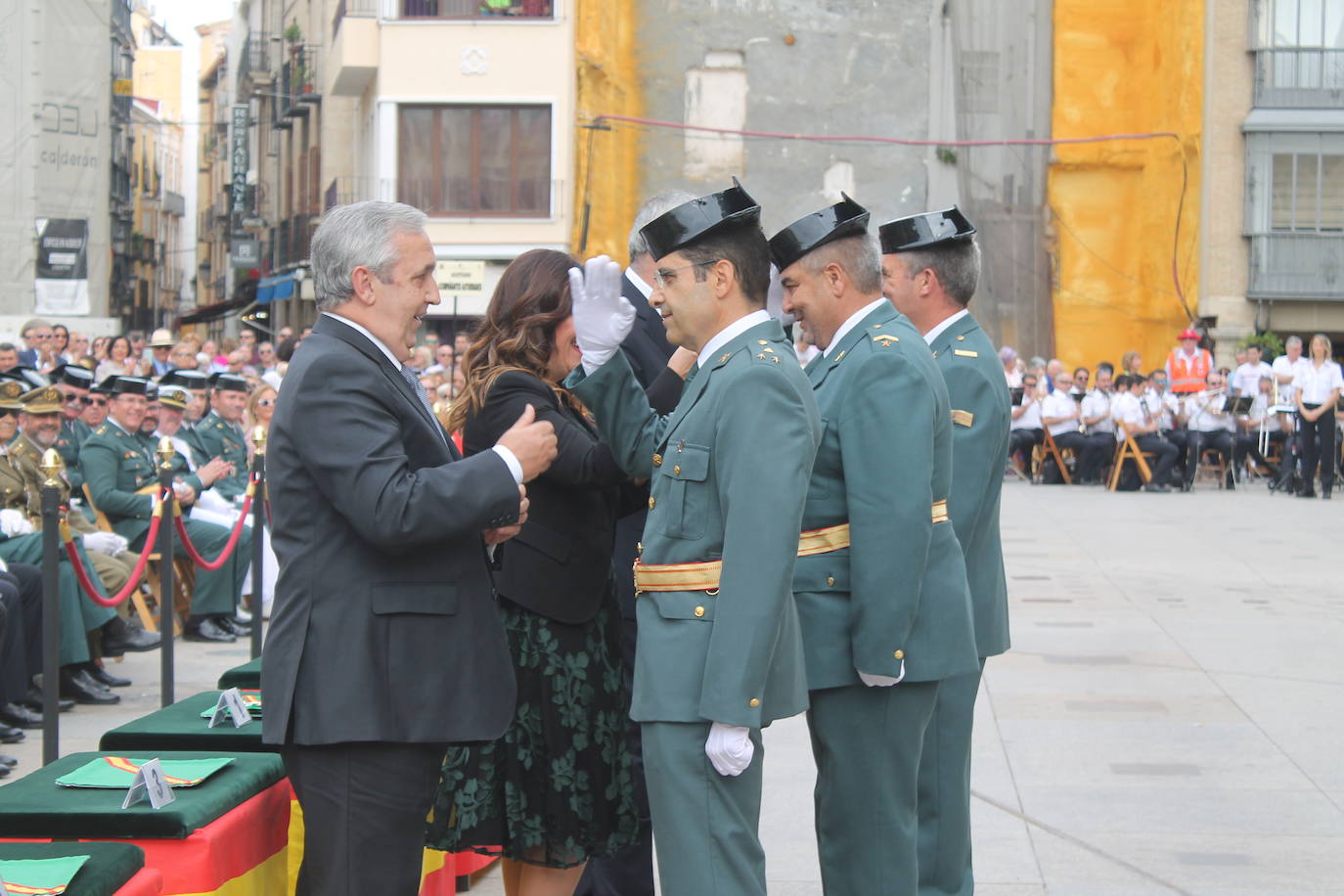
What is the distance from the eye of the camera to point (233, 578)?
10.6 metres

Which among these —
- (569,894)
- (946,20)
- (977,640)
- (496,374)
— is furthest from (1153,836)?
(946,20)

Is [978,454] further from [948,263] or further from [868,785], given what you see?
[868,785]

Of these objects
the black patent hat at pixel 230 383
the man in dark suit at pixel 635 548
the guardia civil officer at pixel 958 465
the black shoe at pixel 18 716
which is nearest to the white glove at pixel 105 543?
the black shoe at pixel 18 716

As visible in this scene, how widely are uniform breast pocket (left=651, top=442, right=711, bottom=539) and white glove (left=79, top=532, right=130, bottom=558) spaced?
20.3 ft

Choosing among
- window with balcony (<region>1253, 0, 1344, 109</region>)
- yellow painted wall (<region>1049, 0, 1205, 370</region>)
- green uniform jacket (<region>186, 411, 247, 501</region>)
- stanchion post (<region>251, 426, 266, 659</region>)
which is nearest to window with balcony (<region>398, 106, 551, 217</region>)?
yellow painted wall (<region>1049, 0, 1205, 370</region>)

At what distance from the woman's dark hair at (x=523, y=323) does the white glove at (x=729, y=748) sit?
1244mm

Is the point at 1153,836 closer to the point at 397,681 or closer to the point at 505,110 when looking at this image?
A: the point at 397,681

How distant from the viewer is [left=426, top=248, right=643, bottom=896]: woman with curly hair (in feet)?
13.5

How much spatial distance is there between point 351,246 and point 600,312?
24.7 inches

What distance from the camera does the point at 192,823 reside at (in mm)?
3703

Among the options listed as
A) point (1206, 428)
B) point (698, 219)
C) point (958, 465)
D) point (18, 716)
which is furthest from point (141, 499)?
point (1206, 428)

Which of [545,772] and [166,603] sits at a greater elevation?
[545,772]

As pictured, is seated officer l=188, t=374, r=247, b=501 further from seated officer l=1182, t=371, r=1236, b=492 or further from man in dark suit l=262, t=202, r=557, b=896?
seated officer l=1182, t=371, r=1236, b=492

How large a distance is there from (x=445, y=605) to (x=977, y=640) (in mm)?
2040
